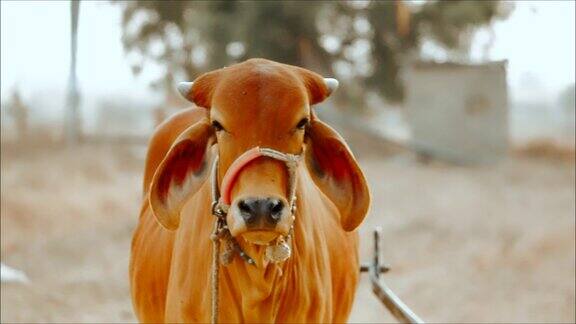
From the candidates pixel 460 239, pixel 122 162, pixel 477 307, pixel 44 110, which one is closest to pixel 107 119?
pixel 44 110

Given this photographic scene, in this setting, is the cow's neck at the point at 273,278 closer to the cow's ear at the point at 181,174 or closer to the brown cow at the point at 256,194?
the brown cow at the point at 256,194

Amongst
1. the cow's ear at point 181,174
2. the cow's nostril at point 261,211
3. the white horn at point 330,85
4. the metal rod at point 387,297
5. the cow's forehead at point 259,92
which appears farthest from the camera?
the metal rod at point 387,297

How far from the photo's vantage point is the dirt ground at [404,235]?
748 centimetres

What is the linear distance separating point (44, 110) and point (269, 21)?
450 centimetres

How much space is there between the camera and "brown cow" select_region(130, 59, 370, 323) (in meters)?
2.69

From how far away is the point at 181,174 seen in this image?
3027 mm

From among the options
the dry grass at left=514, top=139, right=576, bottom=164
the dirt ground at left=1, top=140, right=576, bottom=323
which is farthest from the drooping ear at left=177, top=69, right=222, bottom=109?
the dry grass at left=514, top=139, right=576, bottom=164

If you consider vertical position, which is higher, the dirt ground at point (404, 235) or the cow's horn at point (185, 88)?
the cow's horn at point (185, 88)

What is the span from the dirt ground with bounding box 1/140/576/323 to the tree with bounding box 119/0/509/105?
2.13 metres

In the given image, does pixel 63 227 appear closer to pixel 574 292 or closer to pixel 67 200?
pixel 67 200

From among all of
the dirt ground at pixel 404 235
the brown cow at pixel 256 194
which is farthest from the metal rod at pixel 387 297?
the dirt ground at pixel 404 235

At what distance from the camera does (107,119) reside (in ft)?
61.4

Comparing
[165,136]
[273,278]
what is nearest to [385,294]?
[165,136]

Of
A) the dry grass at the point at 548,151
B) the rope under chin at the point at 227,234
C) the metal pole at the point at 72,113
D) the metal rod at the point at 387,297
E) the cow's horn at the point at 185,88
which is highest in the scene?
the cow's horn at the point at 185,88
